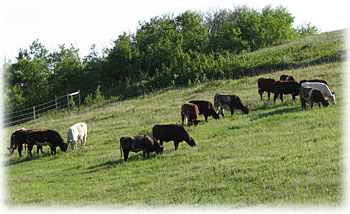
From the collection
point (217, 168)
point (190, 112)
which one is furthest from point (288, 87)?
point (217, 168)

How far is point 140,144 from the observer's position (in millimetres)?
18844

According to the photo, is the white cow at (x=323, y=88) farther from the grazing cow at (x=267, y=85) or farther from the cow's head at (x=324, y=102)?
the grazing cow at (x=267, y=85)

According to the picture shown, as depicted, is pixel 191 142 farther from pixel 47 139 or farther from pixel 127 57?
pixel 127 57

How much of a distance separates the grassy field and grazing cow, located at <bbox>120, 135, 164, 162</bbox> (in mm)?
340

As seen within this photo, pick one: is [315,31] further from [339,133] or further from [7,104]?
[339,133]

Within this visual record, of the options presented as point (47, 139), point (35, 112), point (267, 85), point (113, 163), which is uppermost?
point (35, 112)

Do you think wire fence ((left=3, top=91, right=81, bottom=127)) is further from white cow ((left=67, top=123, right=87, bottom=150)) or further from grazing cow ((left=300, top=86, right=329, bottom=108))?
grazing cow ((left=300, top=86, right=329, bottom=108))

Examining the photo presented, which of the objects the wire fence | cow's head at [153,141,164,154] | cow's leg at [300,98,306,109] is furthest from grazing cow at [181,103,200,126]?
the wire fence

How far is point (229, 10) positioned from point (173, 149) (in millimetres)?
72844

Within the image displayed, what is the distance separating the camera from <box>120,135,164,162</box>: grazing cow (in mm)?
18750

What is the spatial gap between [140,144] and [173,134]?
1.60 meters

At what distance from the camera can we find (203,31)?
71.8 m

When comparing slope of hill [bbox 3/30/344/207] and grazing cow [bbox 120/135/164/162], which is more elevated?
grazing cow [bbox 120/135/164/162]

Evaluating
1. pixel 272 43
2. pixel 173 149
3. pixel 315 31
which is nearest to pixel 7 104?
pixel 272 43
